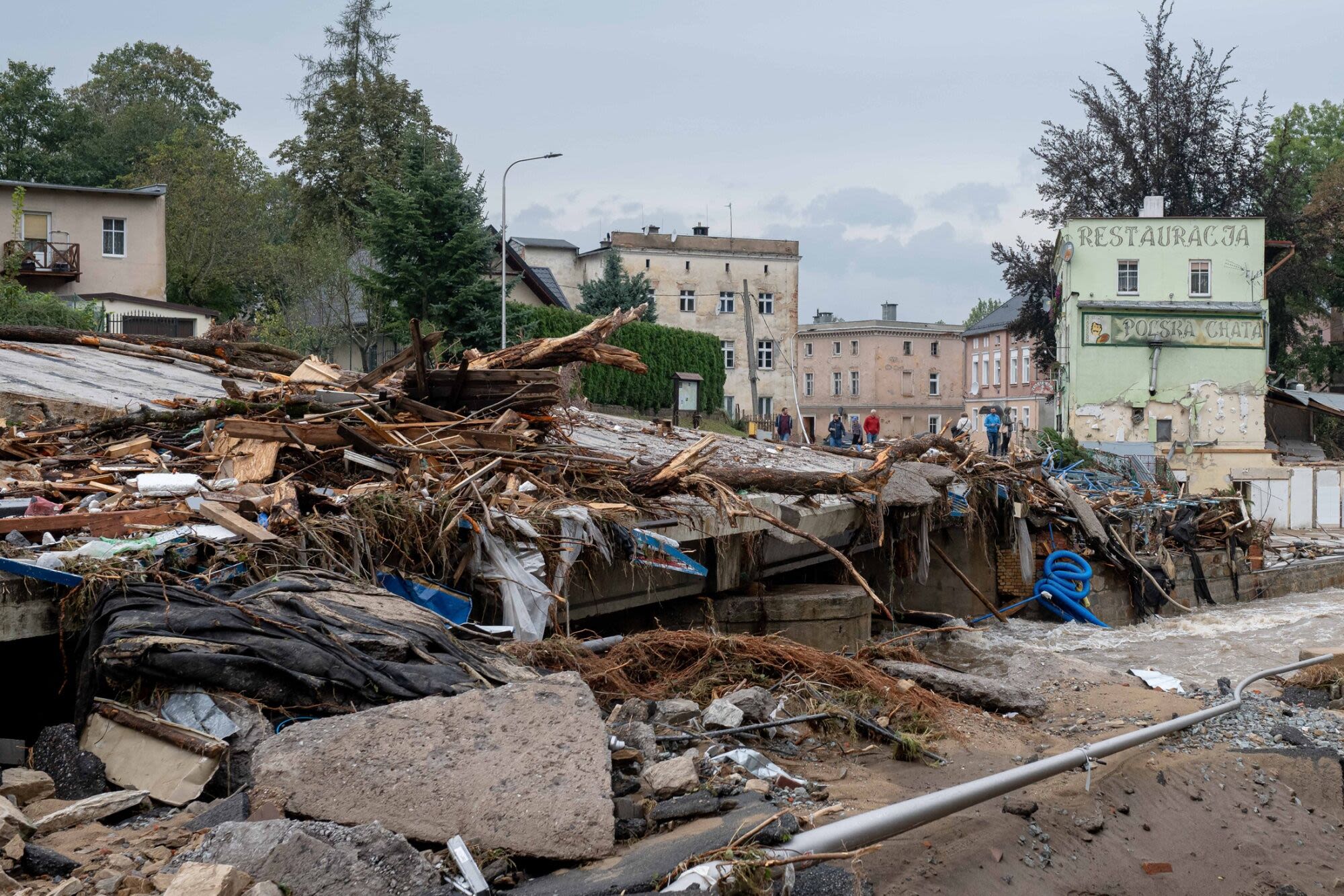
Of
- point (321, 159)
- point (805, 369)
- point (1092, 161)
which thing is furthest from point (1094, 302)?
point (805, 369)

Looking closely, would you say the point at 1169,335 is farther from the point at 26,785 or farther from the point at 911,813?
the point at 26,785

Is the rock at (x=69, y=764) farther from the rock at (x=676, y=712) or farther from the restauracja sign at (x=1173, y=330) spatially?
the restauracja sign at (x=1173, y=330)

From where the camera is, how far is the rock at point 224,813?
15.6ft

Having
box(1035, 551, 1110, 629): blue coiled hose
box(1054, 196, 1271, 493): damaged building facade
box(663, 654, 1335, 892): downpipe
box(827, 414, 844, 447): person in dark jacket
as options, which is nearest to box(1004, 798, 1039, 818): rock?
box(663, 654, 1335, 892): downpipe

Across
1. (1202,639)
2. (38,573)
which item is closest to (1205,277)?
(1202,639)

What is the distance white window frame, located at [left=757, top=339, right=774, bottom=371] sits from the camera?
6506cm

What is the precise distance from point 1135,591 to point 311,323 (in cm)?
2732

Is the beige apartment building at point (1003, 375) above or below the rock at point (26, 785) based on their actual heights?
above

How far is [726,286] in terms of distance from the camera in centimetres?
6419

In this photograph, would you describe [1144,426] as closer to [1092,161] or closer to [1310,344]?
[1092,161]

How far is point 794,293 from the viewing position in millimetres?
64688

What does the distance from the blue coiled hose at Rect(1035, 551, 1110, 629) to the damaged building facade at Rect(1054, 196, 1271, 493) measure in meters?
18.8

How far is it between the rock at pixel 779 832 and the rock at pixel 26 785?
10.2 ft

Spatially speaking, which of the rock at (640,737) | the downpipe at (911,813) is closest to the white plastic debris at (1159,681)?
the downpipe at (911,813)
